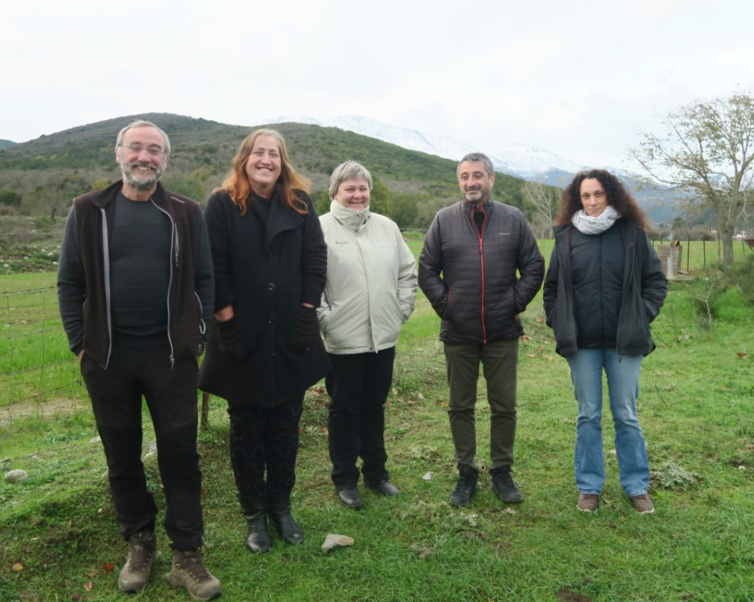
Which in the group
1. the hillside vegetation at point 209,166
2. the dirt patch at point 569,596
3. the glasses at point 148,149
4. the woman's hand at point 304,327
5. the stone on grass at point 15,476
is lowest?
the dirt patch at point 569,596

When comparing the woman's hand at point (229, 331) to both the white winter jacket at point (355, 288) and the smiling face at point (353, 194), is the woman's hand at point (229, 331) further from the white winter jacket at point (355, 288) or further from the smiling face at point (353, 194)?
the smiling face at point (353, 194)

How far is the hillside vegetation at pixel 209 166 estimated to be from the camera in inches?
1719

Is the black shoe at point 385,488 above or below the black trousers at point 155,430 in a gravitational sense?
below

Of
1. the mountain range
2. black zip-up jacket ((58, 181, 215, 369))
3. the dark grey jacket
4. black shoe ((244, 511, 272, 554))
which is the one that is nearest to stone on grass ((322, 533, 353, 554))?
black shoe ((244, 511, 272, 554))

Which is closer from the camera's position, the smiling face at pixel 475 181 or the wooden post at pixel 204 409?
the smiling face at pixel 475 181

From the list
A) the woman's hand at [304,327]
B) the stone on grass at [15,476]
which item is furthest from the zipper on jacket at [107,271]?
the stone on grass at [15,476]

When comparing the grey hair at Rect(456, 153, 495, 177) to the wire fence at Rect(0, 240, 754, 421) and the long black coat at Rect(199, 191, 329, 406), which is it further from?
the wire fence at Rect(0, 240, 754, 421)

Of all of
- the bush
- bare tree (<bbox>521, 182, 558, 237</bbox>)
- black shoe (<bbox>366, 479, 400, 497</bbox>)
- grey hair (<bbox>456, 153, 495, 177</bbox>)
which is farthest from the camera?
the bush

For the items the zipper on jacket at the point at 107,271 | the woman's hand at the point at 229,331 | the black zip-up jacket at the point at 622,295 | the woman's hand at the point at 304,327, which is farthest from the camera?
the black zip-up jacket at the point at 622,295

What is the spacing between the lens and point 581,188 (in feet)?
13.3

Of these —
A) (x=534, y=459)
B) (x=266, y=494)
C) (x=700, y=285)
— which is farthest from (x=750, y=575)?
(x=700, y=285)

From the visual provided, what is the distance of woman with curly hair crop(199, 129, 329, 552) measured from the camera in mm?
3516

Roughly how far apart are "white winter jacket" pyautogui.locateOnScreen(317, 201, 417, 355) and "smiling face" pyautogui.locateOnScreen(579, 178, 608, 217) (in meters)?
1.31

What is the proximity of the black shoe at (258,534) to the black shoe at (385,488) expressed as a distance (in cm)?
95
